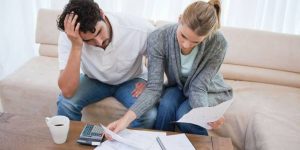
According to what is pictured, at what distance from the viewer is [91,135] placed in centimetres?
116

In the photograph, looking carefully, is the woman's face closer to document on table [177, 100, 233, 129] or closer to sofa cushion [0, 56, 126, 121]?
document on table [177, 100, 233, 129]

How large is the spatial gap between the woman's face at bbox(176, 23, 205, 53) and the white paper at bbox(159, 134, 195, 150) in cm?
39

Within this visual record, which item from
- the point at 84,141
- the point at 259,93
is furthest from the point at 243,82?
the point at 84,141

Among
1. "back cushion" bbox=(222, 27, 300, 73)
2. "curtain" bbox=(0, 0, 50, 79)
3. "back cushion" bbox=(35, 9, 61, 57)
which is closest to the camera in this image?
"back cushion" bbox=(222, 27, 300, 73)

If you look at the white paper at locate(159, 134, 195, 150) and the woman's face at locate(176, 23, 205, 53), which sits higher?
the woman's face at locate(176, 23, 205, 53)

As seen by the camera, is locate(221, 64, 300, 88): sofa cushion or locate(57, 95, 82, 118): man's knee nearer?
locate(57, 95, 82, 118): man's knee

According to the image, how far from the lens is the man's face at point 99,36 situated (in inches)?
52.4

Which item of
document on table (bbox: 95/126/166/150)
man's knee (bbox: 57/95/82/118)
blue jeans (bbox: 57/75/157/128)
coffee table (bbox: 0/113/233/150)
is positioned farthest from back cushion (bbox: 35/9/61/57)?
document on table (bbox: 95/126/166/150)

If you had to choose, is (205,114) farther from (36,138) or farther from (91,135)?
(36,138)

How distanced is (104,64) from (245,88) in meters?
0.88

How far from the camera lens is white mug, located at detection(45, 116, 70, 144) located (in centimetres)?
110

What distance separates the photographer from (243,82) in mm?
1980

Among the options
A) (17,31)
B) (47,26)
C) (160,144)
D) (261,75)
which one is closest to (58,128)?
(160,144)

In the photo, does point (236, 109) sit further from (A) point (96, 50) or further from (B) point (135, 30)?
(A) point (96, 50)
